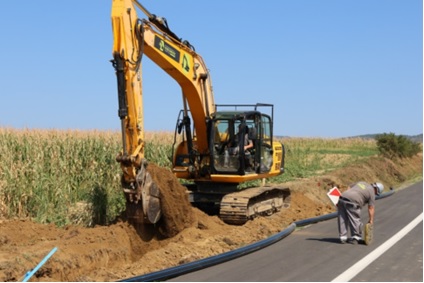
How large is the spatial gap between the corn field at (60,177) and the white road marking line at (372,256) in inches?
257

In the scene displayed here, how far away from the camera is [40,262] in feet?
31.2

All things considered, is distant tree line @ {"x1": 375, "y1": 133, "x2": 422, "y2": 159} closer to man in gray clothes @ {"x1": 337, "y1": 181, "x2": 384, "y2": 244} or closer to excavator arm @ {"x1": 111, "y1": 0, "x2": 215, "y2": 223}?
man in gray clothes @ {"x1": 337, "y1": 181, "x2": 384, "y2": 244}

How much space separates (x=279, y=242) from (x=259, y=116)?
4.34 metres

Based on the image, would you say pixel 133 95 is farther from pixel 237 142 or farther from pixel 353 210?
pixel 353 210

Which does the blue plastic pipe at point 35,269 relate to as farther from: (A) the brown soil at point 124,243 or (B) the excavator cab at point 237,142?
(B) the excavator cab at point 237,142

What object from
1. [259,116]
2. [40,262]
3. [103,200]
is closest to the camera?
[40,262]

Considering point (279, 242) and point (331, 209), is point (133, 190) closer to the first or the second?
point (279, 242)

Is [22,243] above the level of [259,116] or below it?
below

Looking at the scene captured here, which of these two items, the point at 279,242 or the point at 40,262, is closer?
the point at 40,262

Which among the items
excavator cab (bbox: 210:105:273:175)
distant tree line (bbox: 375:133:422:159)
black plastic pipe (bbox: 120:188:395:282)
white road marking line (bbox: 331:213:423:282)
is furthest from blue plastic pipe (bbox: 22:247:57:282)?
distant tree line (bbox: 375:133:422:159)

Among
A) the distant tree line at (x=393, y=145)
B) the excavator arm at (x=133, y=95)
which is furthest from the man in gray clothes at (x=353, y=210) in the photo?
the distant tree line at (x=393, y=145)

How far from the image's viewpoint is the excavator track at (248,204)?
578 inches

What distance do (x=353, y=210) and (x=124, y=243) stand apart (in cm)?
488

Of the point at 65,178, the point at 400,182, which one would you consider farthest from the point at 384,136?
the point at 65,178
